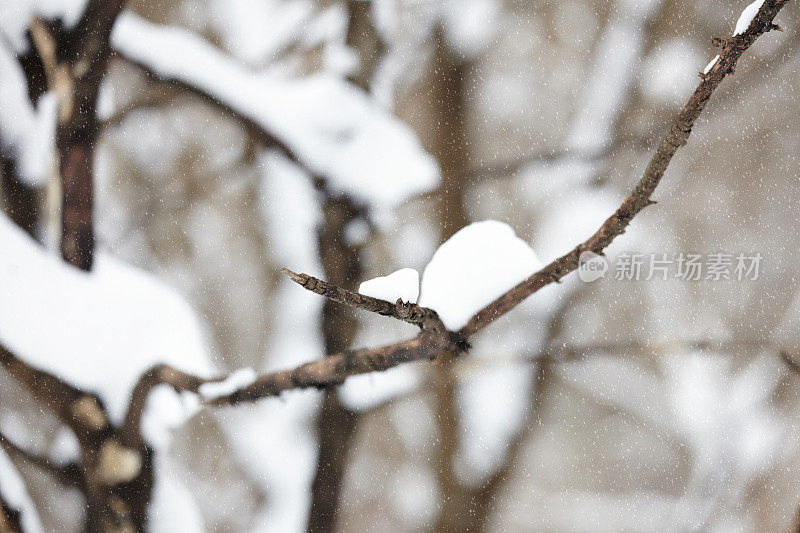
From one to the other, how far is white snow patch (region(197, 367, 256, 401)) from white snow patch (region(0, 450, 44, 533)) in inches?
6.7

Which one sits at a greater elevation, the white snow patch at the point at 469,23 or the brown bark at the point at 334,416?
the white snow patch at the point at 469,23

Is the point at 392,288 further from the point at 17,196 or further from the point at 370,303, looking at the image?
the point at 17,196

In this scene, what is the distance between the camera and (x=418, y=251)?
44 centimetres

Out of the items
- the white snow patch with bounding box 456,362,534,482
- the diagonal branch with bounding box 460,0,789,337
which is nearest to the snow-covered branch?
the diagonal branch with bounding box 460,0,789,337

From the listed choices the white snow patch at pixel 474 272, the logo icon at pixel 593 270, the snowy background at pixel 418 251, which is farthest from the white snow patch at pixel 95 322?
the logo icon at pixel 593 270

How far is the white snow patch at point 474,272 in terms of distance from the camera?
0.34 m

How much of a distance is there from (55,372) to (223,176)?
21cm

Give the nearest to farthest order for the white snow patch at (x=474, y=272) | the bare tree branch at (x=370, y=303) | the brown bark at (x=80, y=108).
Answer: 1. the bare tree branch at (x=370, y=303)
2. the white snow patch at (x=474, y=272)
3. the brown bark at (x=80, y=108)

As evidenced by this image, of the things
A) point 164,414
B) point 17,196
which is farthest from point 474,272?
point 17,196

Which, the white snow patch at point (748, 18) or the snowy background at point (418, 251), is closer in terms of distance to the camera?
the white snow patch at point (748, 18)

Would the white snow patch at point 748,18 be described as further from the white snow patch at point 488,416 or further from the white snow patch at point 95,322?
the white snow patch at point 95,322

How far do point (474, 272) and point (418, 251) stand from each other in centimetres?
8

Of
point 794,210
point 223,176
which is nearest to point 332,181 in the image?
point 223,176

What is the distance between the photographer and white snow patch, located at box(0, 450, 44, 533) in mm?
437
